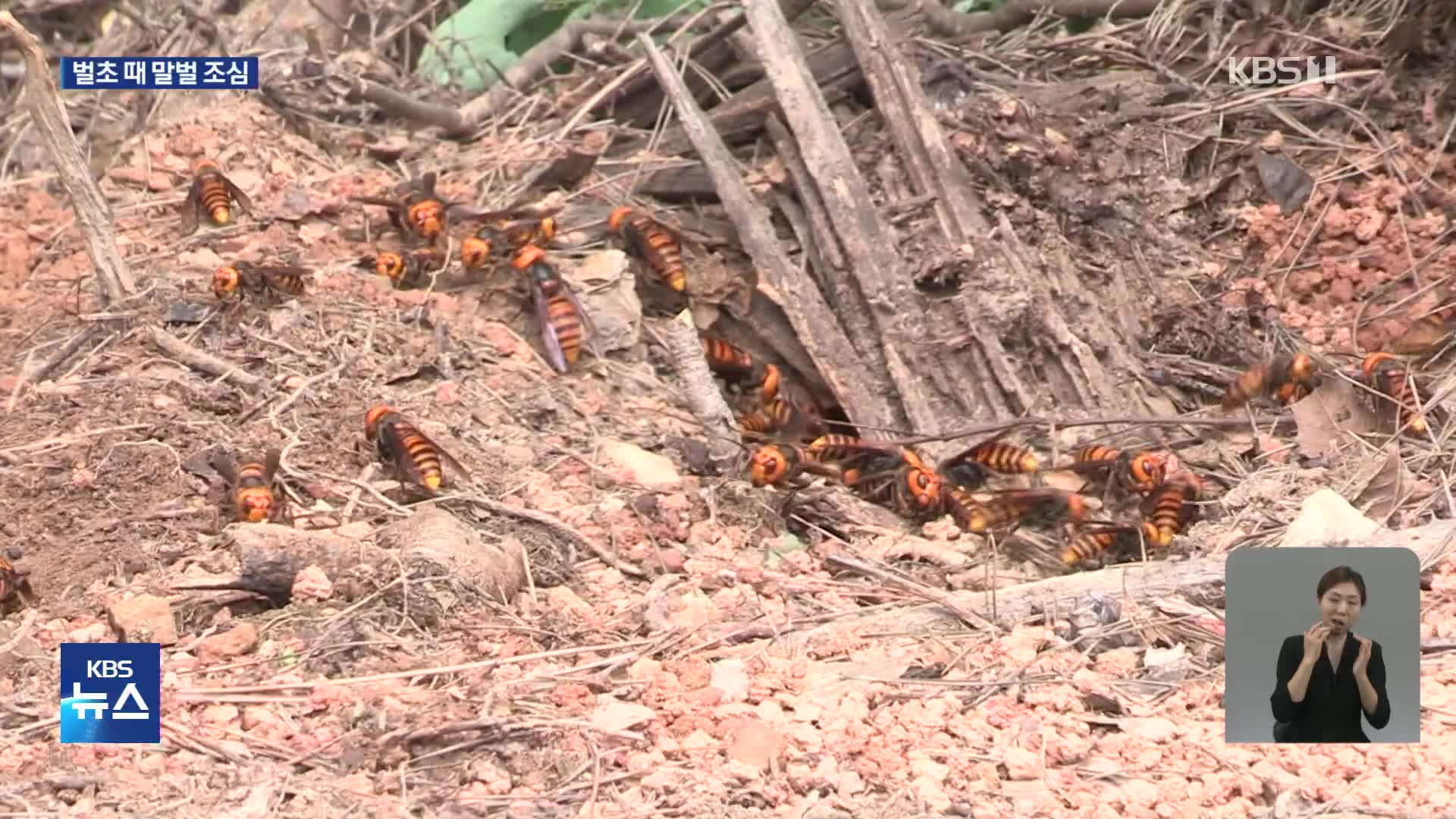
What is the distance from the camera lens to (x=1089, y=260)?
197 inches

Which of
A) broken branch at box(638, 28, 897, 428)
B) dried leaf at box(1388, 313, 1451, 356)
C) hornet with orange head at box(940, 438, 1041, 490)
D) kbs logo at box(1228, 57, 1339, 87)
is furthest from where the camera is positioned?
kbs logo at box(1228, 57, 1339, 87)

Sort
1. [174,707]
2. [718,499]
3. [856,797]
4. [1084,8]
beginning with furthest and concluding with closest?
[1084,8], [718,499], [174,707], [856,797]

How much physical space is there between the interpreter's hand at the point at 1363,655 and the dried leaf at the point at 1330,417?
168 cm

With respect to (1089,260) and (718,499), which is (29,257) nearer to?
(718,499)

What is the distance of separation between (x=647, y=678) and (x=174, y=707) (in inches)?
34.7

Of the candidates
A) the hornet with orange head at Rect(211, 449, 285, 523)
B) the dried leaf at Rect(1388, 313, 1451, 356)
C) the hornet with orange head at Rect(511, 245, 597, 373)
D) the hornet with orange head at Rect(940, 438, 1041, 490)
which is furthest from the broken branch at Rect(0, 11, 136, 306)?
the dried leaf at Rect(1388, 313, 1451, 356)

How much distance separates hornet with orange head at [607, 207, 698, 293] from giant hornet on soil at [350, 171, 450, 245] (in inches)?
21.8

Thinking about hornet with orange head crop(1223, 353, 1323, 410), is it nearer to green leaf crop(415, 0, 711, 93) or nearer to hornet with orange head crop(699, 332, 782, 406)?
hornet with orange head crop(699, 332, 782, 406)

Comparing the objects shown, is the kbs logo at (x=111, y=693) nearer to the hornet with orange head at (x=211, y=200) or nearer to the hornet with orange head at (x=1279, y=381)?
the hornet with orange head at (x=211, y=200)

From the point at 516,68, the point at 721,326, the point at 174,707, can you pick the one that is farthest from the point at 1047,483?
the point at 516,68

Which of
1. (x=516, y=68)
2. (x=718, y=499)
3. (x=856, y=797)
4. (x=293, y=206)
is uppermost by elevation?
(x=516, y=68)

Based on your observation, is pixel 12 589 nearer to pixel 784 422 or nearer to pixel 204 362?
pixel 204 362

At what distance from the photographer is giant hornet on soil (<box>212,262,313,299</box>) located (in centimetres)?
460

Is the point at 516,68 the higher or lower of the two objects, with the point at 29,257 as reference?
higher
